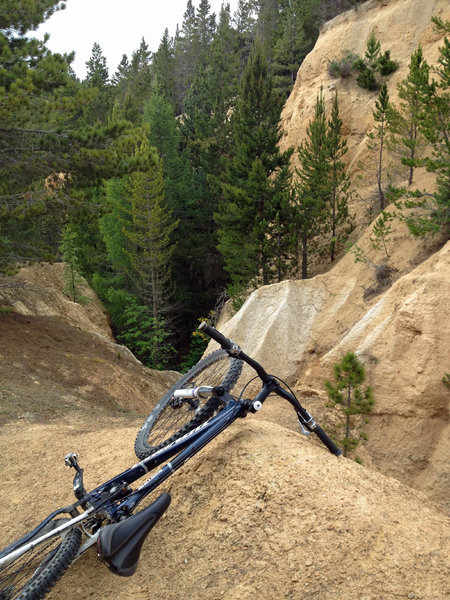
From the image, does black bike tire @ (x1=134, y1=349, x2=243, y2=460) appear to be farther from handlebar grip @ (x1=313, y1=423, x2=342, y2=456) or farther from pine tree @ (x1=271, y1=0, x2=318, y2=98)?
pine tree @ (x1=271, y1=0, x2=318, y2=98)

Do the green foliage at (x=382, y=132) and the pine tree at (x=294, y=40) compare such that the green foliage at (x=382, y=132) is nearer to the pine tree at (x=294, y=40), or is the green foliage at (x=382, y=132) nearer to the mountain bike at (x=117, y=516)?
the mountain bike at (x=117, y=516)

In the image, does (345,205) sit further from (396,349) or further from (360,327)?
(396,349)

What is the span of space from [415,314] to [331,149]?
9.71 m

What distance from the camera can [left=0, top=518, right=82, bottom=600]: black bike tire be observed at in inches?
114

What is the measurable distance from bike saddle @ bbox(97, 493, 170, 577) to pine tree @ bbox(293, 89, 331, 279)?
57.0ft

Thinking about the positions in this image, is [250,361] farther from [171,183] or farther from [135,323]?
[171,183]

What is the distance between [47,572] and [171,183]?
30197 mm

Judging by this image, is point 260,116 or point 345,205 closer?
point 345,205

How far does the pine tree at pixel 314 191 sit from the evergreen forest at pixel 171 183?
7 centimetres

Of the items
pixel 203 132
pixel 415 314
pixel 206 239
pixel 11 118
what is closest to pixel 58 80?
pixel 11 118

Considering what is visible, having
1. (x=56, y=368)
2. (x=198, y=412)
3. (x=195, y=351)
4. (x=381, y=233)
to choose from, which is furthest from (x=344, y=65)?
(x=198, y=412)

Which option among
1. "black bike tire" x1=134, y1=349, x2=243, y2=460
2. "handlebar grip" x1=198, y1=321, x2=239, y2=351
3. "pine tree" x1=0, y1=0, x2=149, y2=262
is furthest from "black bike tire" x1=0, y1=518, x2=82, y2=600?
"pine tree" x1=0, y1=0, x2=149, y2=262

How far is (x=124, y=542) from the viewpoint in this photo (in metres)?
2.90

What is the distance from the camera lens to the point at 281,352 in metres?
16.4
